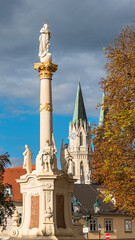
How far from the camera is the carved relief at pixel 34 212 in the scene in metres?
23.8

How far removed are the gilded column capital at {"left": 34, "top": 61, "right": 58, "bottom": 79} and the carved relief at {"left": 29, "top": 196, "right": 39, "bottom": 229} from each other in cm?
749

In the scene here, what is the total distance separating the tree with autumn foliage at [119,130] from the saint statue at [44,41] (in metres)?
3.92

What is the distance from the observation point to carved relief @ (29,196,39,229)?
2376cm

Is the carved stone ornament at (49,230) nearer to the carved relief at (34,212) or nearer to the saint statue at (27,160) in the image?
the carved relief at (34,212)

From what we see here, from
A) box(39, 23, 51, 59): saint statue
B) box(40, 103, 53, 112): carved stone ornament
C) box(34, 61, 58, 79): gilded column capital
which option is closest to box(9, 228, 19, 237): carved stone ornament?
box(40, 103, 53, 112): carved stone ornament

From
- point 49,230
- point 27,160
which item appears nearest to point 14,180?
point 27,160

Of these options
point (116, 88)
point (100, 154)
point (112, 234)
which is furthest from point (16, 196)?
point (116, 88)

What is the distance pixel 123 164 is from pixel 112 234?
114 feet

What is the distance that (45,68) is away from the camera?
86.1 feet

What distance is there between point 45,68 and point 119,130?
652cm

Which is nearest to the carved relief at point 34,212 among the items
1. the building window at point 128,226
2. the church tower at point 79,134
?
the building window at point 128,226

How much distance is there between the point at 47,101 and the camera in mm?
25953

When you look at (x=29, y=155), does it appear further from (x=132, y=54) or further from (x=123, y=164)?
(x=132, y=54)

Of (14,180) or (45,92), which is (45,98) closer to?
(45,92)
